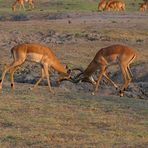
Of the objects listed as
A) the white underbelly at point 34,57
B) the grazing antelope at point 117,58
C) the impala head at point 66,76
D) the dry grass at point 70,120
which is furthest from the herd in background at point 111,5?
the dry grass at point 70,120

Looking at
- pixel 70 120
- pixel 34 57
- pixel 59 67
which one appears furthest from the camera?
pixel 59 67

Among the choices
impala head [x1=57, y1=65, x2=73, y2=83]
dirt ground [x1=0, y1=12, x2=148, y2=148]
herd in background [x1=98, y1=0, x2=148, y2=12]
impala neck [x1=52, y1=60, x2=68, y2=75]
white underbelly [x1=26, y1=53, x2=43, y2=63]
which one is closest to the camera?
dirt ground [x1=0, y1=12, x2=148, y2=148]

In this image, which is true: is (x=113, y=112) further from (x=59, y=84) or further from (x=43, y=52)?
(x=59, y=84)

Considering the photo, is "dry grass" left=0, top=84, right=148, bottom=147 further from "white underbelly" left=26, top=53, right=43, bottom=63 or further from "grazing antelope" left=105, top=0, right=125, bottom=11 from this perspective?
"grazing antelope" left=105, top=0, right=125, bottom=11

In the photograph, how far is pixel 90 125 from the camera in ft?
34.7

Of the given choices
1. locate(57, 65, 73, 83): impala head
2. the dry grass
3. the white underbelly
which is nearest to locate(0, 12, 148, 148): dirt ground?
the dry grass

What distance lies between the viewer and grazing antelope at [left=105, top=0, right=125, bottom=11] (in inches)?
1714

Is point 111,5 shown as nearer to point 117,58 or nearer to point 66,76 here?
point 66,76

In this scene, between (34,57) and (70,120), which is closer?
(70,120)

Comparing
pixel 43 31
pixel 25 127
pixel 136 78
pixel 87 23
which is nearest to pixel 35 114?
pixel 25 127

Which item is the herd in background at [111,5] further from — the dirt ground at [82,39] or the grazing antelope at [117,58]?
the grazing antelope at [117,58]

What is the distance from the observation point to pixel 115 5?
1759 inches

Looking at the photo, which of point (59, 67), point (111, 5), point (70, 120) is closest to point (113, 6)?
point (111, 5)

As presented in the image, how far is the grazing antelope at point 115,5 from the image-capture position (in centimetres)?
4353
